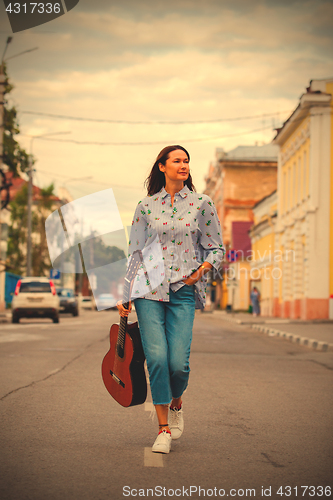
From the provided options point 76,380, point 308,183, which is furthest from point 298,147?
point 76,380

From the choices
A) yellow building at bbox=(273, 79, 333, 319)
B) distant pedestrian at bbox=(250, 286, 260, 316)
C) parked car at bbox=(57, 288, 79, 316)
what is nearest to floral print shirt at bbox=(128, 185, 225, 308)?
yellow building at bbox=(273, 79, 333, 319)

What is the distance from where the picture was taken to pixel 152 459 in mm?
4598

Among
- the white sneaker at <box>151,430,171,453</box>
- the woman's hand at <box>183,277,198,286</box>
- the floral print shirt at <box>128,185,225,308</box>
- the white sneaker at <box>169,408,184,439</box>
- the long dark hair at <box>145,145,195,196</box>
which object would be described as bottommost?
the white sneaker at <box>151,430,171,453</box>

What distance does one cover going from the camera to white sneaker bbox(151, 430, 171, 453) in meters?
4.70

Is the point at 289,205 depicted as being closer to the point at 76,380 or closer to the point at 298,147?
the point at 298,147

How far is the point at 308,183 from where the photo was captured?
109 feet

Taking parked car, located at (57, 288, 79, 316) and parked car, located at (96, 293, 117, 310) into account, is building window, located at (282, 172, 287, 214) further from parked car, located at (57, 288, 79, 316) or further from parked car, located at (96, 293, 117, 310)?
parked car, located at (96, 293, 117, 310)

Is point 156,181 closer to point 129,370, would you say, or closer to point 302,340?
point 129,370

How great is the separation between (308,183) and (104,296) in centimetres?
2916

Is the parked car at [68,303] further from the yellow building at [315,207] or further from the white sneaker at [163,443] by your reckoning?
the white sneaker at [163,443]

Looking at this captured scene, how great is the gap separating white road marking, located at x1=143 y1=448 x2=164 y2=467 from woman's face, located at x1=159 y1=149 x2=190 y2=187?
1847mm

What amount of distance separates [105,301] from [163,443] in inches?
39.5

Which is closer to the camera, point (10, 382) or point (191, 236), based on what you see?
point (191, 236)

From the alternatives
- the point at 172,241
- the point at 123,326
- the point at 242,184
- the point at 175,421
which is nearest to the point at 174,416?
the point at 175,421
